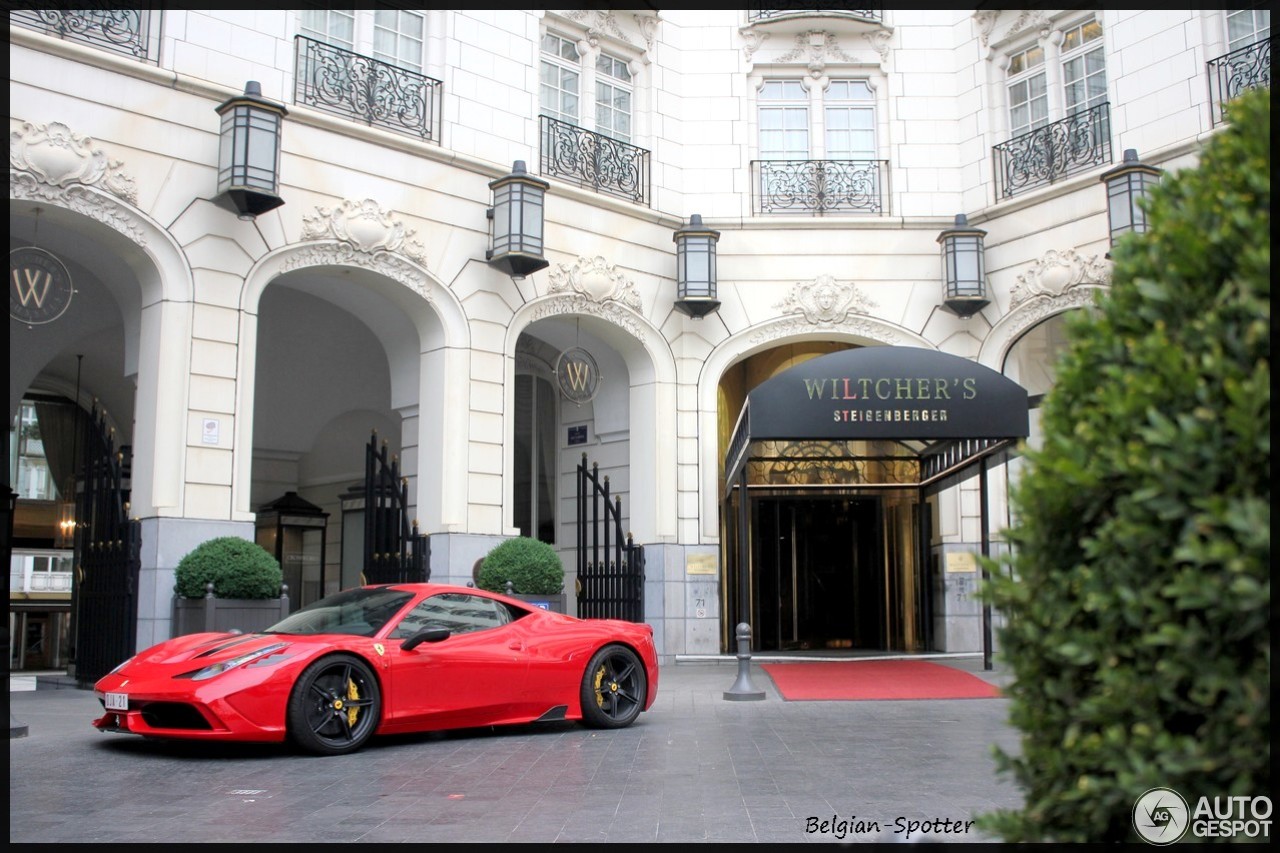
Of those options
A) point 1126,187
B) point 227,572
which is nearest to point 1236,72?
point 1126,187

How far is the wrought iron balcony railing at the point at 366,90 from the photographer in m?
15.6

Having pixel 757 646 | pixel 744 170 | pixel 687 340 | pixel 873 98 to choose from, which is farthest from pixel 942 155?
pixel 757 646

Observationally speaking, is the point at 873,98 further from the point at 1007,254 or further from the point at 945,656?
the point at 945,656

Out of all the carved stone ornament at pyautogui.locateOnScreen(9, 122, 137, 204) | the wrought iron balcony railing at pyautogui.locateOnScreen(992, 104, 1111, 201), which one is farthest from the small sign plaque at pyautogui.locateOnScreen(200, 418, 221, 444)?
the wrought iron balcony railing at pyautogui.locateOnScreen(992, 104, 1111, 201)

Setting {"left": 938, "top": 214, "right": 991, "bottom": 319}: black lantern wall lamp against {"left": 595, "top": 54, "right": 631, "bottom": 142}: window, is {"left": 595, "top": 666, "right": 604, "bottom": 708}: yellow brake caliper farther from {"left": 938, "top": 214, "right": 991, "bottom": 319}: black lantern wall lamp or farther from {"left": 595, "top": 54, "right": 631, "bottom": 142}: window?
{"left": 595, "top": 54, "right": 631, "bottom": 142}: window

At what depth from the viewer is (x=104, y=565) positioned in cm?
1385

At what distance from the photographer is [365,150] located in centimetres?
1582

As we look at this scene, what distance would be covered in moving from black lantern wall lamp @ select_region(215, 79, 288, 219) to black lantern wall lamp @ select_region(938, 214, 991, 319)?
403 inches

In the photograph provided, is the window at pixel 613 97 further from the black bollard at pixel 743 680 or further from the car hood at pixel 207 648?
the car hood at pixel 207 648

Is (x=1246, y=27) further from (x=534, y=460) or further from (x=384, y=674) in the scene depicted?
(x=384, y=674)

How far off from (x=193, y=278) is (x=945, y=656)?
12246 millimetres

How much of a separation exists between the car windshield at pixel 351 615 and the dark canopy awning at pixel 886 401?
509cm

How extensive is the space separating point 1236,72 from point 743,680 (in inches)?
435

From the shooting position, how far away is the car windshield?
9062mm
